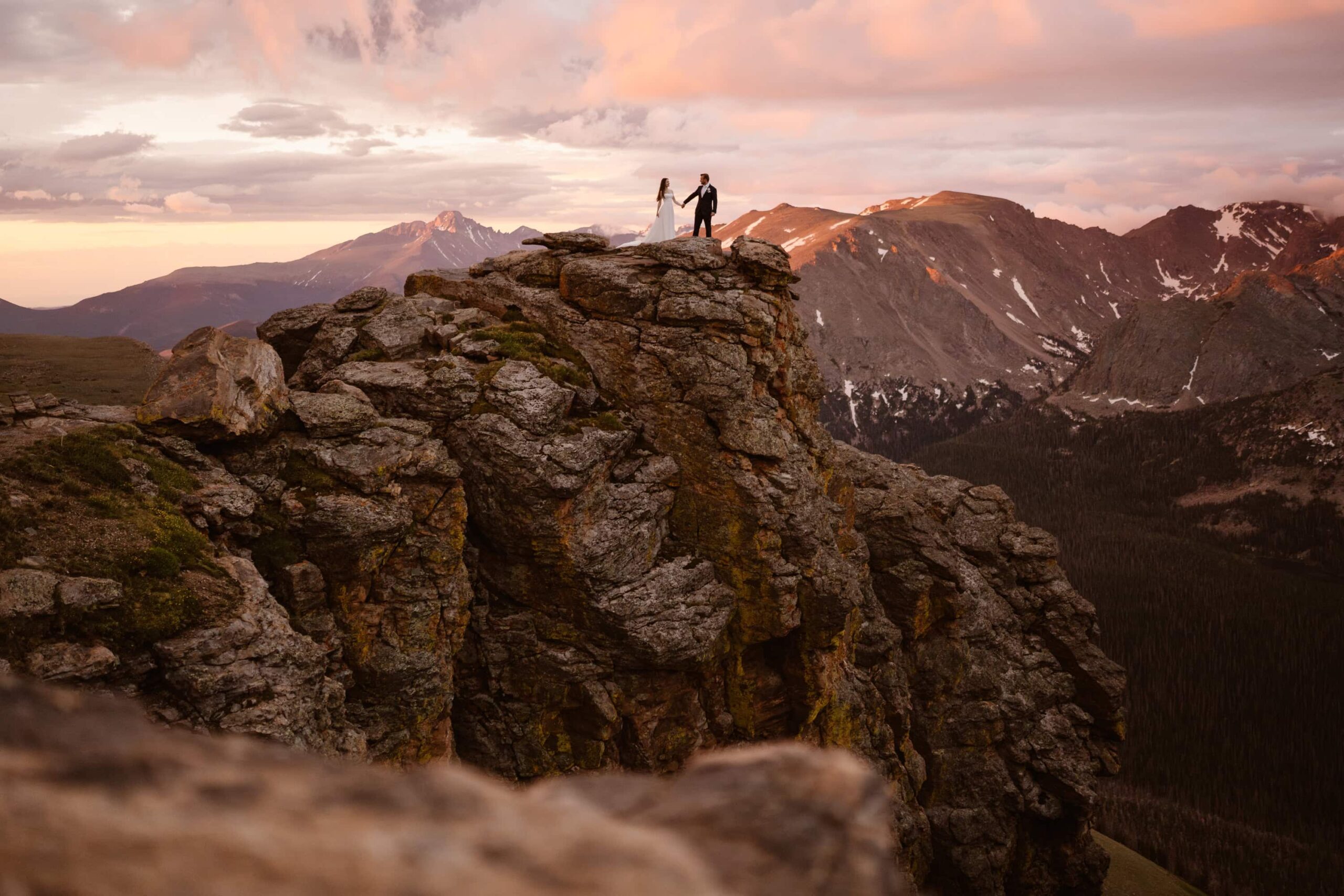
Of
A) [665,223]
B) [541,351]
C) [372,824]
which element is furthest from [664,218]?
[372,824]

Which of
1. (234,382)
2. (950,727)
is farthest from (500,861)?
(950,727)

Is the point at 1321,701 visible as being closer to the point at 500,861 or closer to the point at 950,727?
the point at 950,727

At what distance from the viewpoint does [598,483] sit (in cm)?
3089

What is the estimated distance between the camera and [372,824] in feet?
12.9

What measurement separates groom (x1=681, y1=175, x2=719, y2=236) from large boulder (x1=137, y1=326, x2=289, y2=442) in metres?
21.3

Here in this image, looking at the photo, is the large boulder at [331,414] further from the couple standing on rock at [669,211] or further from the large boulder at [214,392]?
the couple standing on rock at [669,211]

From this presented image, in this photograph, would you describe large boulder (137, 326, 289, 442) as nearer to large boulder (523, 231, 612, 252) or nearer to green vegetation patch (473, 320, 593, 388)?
green vegetation patch (473, 320, 593, 388)

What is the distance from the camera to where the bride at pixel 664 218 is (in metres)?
39.5

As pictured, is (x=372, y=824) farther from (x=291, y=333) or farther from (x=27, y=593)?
(x=291, y=333)

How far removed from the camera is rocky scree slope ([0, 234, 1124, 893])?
2434 cm

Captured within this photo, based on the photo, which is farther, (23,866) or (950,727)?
(950,727)

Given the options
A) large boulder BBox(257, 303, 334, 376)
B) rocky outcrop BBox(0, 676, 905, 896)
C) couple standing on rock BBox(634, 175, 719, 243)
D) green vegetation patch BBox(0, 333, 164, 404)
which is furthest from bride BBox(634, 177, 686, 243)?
rocky outcrop BBox(0, 676, 905, 896)

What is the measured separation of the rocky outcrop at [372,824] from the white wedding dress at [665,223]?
36597 millimetres

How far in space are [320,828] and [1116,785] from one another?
165m
